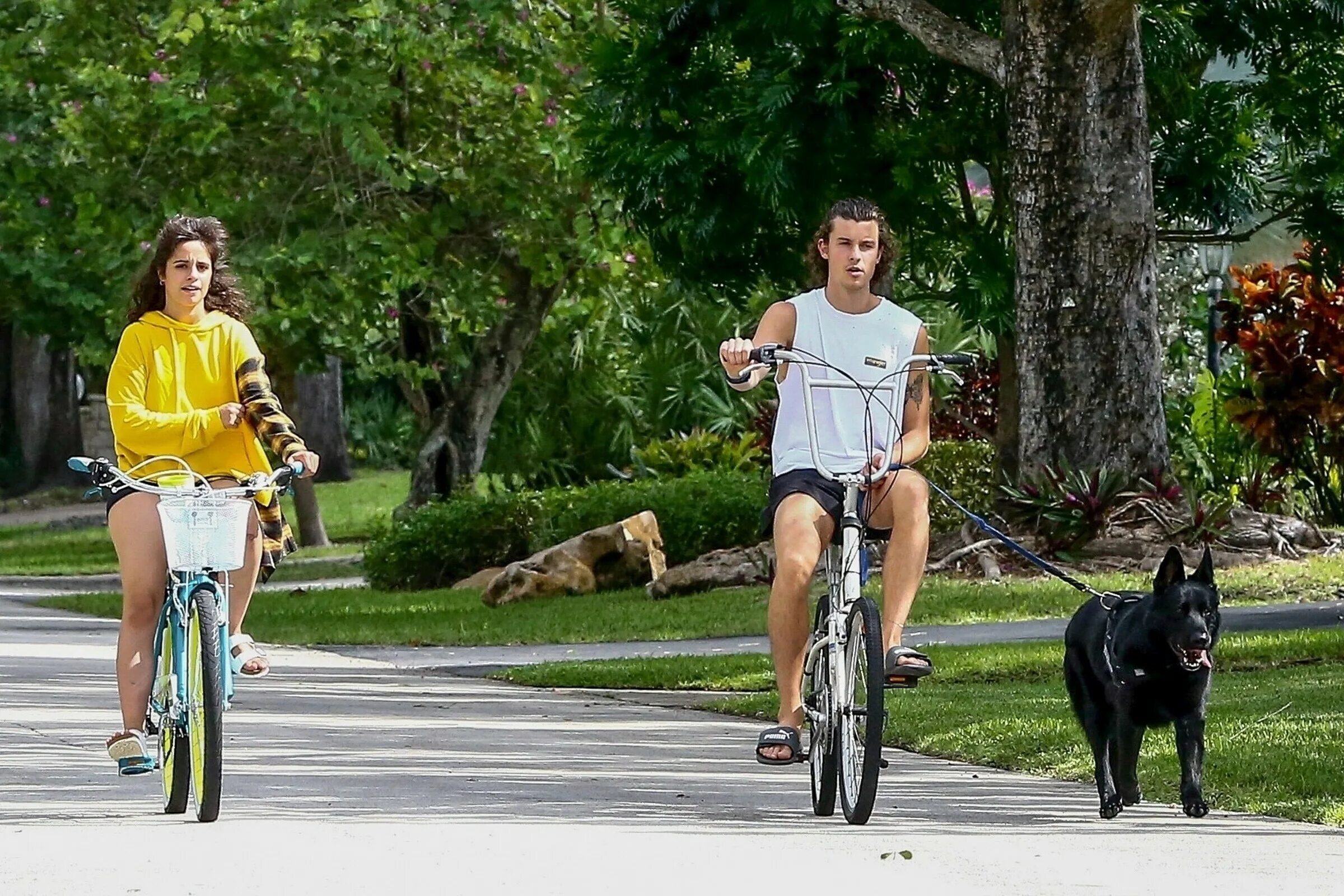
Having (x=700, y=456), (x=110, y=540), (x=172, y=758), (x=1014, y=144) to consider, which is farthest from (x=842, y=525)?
(x=110, y=540)

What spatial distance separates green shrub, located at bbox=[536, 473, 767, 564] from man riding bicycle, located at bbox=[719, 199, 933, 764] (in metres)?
12.5

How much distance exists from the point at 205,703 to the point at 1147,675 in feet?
9.06

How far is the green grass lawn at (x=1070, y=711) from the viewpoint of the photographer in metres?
8.44

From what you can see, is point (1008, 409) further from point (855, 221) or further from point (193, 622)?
point (193, 622)

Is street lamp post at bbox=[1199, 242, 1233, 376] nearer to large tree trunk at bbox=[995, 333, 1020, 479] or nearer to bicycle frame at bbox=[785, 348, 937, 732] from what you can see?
large tree trunk at bbox=[995, 333, 1020, 479]

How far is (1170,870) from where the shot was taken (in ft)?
21.8

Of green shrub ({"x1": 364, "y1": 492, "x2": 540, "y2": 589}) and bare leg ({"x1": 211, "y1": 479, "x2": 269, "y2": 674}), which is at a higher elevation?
bare leg ({"x1": 211, "y1": 479, "x2": 269, "y2": 674})

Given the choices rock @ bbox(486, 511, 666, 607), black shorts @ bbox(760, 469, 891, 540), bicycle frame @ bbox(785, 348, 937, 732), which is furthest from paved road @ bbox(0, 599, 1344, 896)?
rock @ bbox(486, 511, 666, 607)

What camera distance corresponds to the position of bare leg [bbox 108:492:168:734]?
25.8 feet

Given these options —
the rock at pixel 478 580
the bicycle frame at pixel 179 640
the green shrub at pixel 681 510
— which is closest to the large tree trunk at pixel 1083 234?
the green shrub at pixel 681 510

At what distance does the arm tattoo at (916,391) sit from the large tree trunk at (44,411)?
132ft

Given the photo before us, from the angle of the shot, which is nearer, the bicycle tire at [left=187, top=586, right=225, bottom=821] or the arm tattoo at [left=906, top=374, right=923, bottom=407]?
the bicycle tire at [left=187, top=586, right=225, bottom=821]

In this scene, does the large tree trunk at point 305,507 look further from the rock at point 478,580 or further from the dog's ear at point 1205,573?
the dog's ear at point 1205,573

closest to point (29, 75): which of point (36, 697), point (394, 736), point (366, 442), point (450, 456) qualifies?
point (450, 456)
